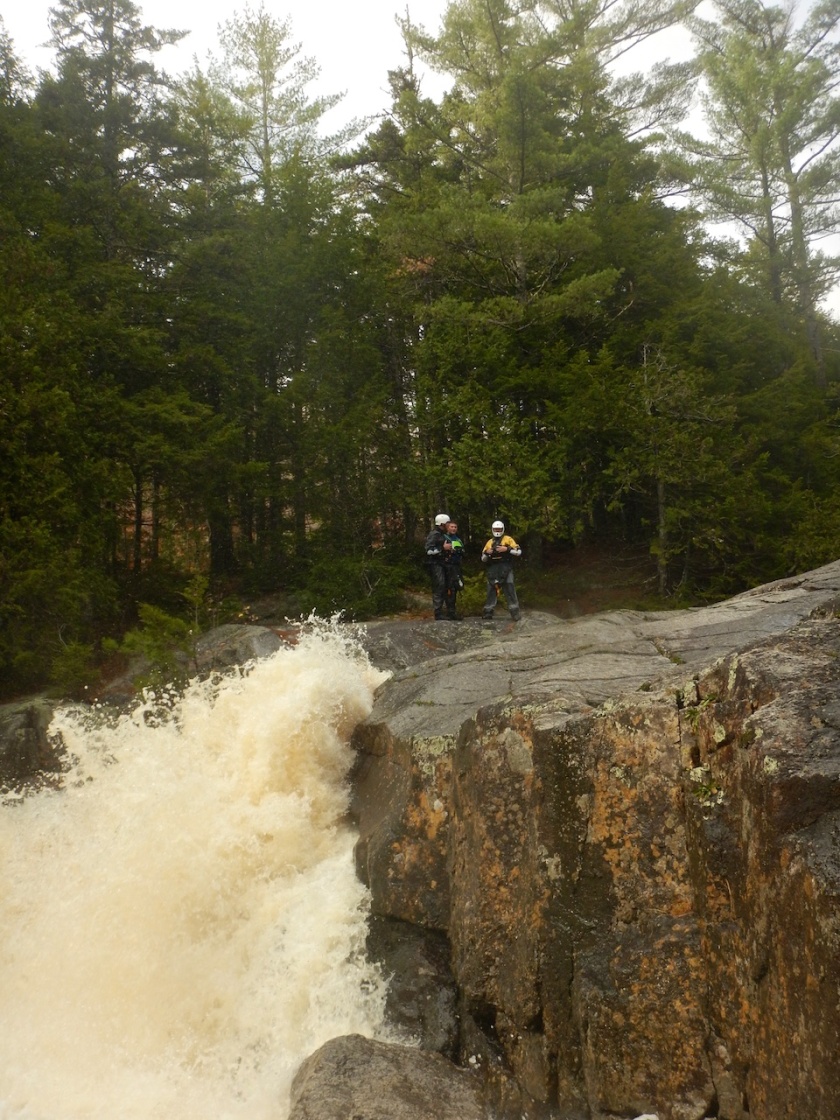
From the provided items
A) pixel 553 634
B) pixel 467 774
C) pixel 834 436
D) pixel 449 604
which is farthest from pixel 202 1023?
pixel 834 436

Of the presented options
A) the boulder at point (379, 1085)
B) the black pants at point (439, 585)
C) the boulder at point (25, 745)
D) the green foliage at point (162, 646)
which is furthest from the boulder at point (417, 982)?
the black pants at point (439, 585)

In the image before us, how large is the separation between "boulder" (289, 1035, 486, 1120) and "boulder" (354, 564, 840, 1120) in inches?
11.4

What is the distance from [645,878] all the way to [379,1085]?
76.2 inches

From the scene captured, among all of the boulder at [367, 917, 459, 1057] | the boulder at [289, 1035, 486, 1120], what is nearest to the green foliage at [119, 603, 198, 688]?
the boulder at [367, 917, 459, 1057]

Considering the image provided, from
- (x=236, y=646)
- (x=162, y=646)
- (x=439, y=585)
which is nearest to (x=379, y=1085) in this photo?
(x=162, y=646)

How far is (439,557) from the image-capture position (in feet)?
42.0

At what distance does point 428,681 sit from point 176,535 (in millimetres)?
11026

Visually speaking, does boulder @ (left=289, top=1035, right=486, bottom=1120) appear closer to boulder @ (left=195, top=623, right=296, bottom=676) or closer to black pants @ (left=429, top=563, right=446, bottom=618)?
boulder @ (left=195, top=623, right=296, bottom=676)

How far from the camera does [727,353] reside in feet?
58.5

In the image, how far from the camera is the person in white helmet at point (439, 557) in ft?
41.5

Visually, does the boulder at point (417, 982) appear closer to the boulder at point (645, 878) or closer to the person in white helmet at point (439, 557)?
the boulder at point (645, 878)

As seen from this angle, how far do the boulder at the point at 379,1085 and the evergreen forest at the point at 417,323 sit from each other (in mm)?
9620

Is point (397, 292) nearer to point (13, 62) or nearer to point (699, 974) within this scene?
point (13, 62)

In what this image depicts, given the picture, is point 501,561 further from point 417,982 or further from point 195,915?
point 417,982
